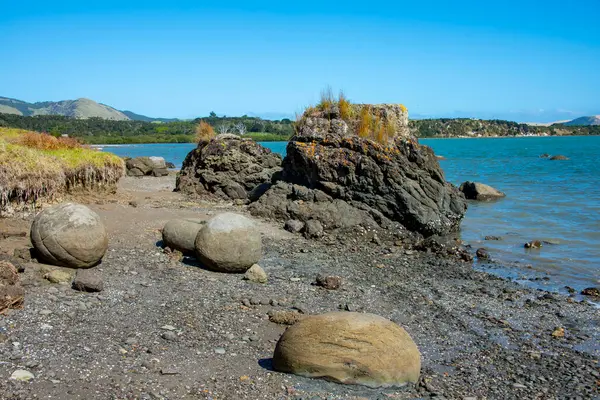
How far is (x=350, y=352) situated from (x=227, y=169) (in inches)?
773

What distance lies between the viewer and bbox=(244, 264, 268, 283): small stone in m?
12.3

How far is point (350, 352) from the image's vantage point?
744 centimetres

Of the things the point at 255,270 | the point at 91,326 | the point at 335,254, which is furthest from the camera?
the point at 335,254

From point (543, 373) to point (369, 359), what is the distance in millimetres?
3323

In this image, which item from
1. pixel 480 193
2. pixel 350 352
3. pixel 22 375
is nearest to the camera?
pixel 22 375

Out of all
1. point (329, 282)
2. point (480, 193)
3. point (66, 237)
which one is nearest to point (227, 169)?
point (329, 282)

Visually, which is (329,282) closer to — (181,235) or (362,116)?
(181,235)

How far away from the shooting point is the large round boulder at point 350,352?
743 cm

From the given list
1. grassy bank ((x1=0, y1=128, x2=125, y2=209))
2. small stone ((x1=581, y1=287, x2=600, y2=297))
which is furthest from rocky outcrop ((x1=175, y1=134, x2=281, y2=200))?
Result: small stone ((x1=581, y1=287, x2=600, y2=297))

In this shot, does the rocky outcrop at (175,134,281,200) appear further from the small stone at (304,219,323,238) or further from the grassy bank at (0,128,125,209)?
the small stone at (304,219,323,238)

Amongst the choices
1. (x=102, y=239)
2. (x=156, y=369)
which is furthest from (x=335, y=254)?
(x=156, y=369)

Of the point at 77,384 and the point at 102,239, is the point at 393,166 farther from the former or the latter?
the point at 77,384

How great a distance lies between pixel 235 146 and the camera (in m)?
27.3

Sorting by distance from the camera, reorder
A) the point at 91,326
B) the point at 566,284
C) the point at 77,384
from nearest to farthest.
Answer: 1. the point at 77,384
2. the point at 91,326
3. the point at 566,284
